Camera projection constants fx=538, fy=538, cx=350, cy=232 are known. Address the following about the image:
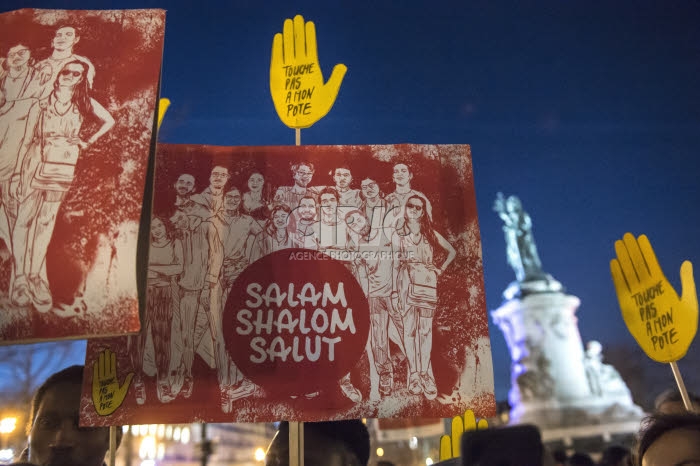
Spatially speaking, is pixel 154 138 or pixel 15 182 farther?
pixel 154 138

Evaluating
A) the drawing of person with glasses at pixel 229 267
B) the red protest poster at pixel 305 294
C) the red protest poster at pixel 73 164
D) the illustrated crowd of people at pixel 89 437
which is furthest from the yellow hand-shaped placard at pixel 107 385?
the red protest poster at pixel 73 164

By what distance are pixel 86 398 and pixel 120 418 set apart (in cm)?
18

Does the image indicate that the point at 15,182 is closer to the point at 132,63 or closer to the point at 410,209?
the point at 132,63

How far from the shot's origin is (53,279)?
184 cm

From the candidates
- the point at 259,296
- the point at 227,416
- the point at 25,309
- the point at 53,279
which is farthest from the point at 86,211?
the point at 227,416

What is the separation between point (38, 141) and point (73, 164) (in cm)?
18

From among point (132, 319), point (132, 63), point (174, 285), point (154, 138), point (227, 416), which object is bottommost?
point (227, 416)

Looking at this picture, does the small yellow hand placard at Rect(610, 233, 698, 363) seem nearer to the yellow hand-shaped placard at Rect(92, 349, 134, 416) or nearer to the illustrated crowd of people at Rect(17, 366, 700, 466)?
the illustrated crowd of people at Rect(17, 366, 700, 466)

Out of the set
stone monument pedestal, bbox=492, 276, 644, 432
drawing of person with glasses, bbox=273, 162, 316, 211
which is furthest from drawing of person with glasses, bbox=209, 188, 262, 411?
stone monument pedestal, bbox=492, 276, 644, 432

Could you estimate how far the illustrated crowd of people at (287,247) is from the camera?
241 cm

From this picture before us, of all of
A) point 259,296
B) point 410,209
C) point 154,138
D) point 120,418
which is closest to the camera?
point 154,138

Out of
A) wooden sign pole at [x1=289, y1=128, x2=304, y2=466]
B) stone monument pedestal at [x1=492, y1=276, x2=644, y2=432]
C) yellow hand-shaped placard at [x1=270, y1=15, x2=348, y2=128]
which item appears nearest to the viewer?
wooden sign pole at [x1=289, y1=128, x2=304, y2=466]

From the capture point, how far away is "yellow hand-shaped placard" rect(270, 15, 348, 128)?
284cm

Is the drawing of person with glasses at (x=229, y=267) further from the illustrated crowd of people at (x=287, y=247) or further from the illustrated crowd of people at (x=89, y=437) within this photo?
the illustrated crowd of people at (x=89, y=437)
